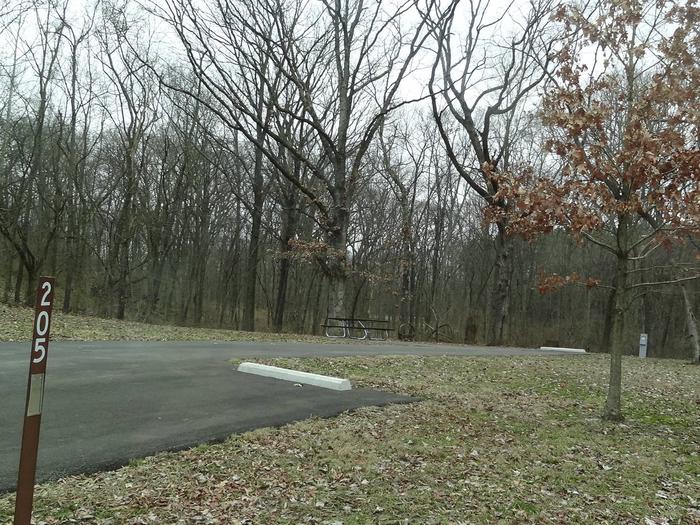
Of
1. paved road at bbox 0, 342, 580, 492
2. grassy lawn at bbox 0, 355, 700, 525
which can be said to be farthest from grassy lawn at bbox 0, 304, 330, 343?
grassy lawn at bbox 0, 355, 700, 525

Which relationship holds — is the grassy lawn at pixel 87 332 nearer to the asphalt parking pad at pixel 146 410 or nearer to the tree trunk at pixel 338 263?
the asphalt parking pad at pixel 146 410

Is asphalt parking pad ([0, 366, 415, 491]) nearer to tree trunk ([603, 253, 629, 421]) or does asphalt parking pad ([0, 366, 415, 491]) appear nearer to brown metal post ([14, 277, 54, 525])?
brown metal post ([14, 277, 54, 525])

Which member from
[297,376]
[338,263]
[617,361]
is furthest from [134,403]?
[338,263]

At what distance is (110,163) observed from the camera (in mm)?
31719

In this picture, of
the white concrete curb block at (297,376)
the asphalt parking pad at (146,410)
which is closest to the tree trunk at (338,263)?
the white concrete curb block at (297,376)

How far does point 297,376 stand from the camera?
9258 millimetres

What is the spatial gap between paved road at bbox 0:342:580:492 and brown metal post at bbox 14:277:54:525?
81.0 inches

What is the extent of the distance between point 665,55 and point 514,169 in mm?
2462

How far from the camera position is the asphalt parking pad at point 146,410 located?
201 inches

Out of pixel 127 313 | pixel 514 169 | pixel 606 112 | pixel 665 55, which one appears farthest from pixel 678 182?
pixel 127 313

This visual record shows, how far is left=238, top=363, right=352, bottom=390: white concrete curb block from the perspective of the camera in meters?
8.91

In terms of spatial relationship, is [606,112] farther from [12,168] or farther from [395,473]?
[12,168]

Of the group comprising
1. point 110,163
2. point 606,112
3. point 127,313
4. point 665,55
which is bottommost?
point 127,313

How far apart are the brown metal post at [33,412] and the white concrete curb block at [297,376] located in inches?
253
